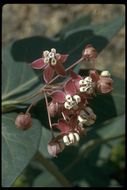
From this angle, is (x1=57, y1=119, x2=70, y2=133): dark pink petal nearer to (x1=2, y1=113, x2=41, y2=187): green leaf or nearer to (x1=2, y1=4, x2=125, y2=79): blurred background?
(x1=2, y1=113, x2=41, y2=187): green leaf

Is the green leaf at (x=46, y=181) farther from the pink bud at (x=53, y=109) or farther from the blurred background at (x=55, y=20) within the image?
the blurred background at (x=55, y=20)

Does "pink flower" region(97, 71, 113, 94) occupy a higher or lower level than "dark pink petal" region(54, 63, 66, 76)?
lower

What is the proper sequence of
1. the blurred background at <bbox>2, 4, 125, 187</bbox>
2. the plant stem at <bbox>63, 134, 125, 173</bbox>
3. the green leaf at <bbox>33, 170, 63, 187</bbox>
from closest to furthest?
1. the plant stem at <bbox>63, 134, 125, 173</bbox>
2. the green leaf at <bbox>33, 170, 63, 187</bbox>
3. the blurred background at <bbox>2, 4, 125, 187</bbox>

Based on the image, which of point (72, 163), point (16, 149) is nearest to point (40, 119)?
point (16, 149)

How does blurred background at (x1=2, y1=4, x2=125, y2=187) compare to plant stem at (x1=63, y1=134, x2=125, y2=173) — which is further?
blurred background at (x1=2, y1=4, x2=125, y2=187)

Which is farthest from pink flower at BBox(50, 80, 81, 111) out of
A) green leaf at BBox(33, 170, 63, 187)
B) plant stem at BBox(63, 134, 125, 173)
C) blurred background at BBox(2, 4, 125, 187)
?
blurred background at BBox(2, 4, 125, 187)
